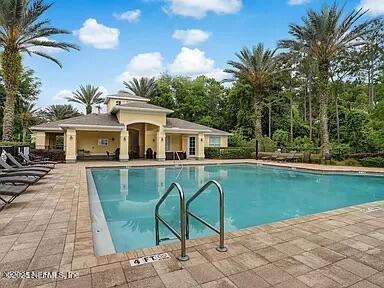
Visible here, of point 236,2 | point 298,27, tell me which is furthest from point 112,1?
point 298,27

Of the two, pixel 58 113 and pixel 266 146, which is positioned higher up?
pixel 58 113

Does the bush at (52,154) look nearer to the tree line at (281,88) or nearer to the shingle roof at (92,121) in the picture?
the shingle roof at (92,121)

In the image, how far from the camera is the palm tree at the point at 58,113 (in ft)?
144

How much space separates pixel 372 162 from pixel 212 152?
13260 mm

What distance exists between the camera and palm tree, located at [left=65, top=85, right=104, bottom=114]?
39031mm

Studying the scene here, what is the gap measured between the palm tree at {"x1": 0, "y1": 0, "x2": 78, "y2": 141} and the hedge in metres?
15.6

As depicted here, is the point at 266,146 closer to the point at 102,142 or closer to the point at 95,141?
the point at 102,142

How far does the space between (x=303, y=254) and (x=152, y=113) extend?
20.9 m

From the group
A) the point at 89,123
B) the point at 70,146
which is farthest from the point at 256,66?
the point at 70,146

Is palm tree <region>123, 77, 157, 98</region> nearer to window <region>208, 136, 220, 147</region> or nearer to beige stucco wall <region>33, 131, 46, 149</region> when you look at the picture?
window <region>208, 136, 220, 147</region>

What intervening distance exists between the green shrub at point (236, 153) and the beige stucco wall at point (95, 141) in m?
10.3

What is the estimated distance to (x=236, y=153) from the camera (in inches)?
1062

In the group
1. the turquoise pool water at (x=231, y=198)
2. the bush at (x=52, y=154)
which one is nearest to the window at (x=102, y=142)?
the bush at (x=52, y=154)

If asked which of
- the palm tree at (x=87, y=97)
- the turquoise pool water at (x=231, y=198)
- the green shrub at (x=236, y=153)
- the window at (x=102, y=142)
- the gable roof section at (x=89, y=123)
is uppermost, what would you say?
the palm tree at (x=87, y=97)
